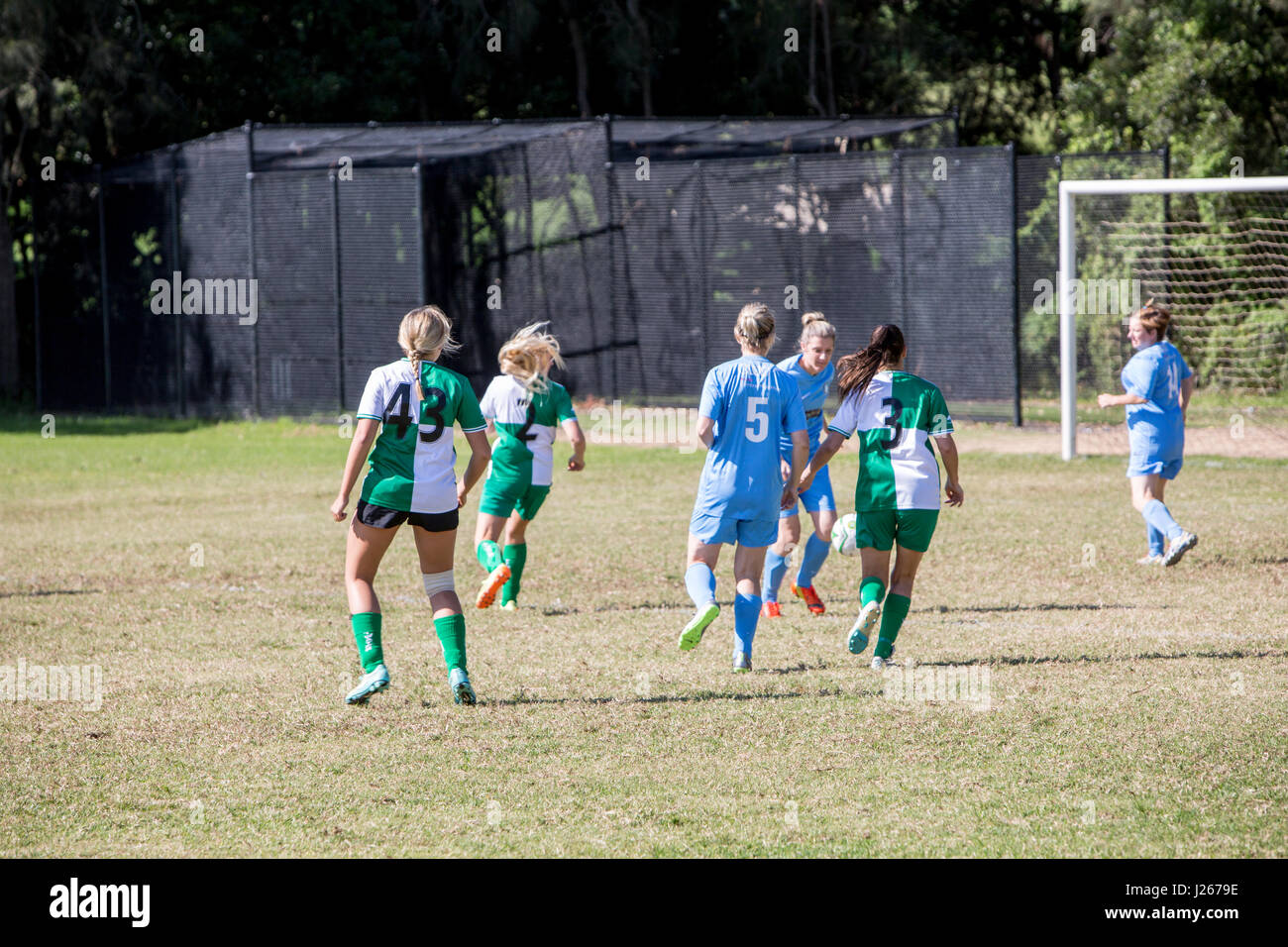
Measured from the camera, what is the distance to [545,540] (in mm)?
12328

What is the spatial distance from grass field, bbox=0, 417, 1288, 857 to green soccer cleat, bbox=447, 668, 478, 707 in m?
0.07

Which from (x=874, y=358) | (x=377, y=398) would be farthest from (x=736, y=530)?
(x=377, y=398)

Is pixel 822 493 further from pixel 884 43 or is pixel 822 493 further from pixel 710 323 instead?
pixel 884 43

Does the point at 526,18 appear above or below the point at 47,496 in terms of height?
above

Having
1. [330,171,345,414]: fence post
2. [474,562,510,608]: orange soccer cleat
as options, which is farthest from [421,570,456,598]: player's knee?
[330,171,345,414]: fence post

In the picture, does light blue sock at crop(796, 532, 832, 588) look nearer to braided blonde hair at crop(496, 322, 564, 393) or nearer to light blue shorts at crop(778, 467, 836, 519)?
light blue shorts at crop(778, 467, 836, 519)

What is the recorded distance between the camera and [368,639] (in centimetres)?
691

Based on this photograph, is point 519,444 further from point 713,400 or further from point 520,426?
point 713,400

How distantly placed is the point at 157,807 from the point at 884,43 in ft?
89.9

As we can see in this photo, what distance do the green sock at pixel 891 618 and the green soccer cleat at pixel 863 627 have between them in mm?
145

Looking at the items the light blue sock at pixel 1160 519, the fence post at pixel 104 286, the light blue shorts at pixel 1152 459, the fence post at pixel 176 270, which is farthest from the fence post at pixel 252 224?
the light blue sock at pixel 1160 519

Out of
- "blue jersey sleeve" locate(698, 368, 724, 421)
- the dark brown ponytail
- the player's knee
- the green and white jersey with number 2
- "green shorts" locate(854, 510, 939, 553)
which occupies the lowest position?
the player's knee

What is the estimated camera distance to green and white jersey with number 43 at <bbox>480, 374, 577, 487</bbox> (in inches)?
375
